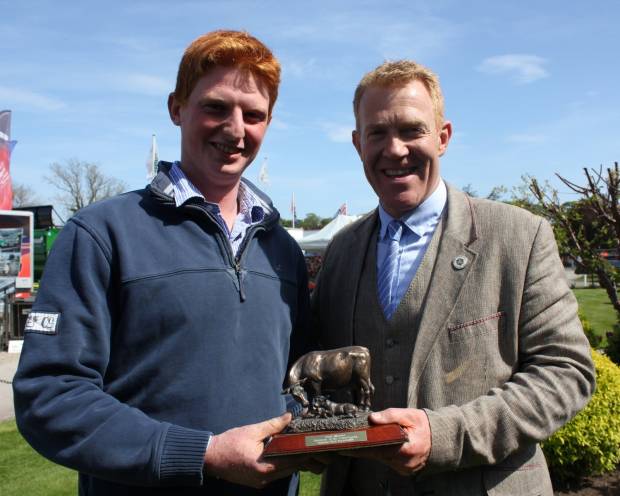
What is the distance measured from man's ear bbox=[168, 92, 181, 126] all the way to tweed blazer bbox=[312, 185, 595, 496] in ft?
4.57

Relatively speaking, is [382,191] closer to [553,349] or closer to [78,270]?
[553,349]

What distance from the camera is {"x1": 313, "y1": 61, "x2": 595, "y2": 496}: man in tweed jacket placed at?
2.40m

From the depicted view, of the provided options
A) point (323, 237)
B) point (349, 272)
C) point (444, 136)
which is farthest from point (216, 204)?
point (323, 237)

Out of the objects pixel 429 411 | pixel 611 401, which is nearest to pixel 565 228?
pixel 611 401

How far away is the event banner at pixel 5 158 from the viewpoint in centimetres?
1712

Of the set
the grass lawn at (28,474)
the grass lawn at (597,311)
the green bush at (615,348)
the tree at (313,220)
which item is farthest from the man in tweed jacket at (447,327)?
the tree at (313,220)

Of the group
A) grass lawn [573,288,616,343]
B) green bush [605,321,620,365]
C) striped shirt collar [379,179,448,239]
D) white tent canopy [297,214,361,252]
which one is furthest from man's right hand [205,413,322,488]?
white tent canopy [297,214,361,252]

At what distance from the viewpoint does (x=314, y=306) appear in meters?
3.30

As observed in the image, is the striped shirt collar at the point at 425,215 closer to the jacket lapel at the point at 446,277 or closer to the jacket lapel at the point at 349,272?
the jacket lapel at the point at 446,277

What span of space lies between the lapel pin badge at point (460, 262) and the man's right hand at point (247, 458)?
1.04m

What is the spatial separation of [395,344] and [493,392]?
0.47m

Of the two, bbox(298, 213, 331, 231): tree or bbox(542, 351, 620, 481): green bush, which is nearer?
bbox(542, 351, 620, 481): green bush

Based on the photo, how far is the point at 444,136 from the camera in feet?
9.86

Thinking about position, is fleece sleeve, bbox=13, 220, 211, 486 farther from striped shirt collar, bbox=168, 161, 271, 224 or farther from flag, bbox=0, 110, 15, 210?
flag, bbox=0, 110, 15, 210
